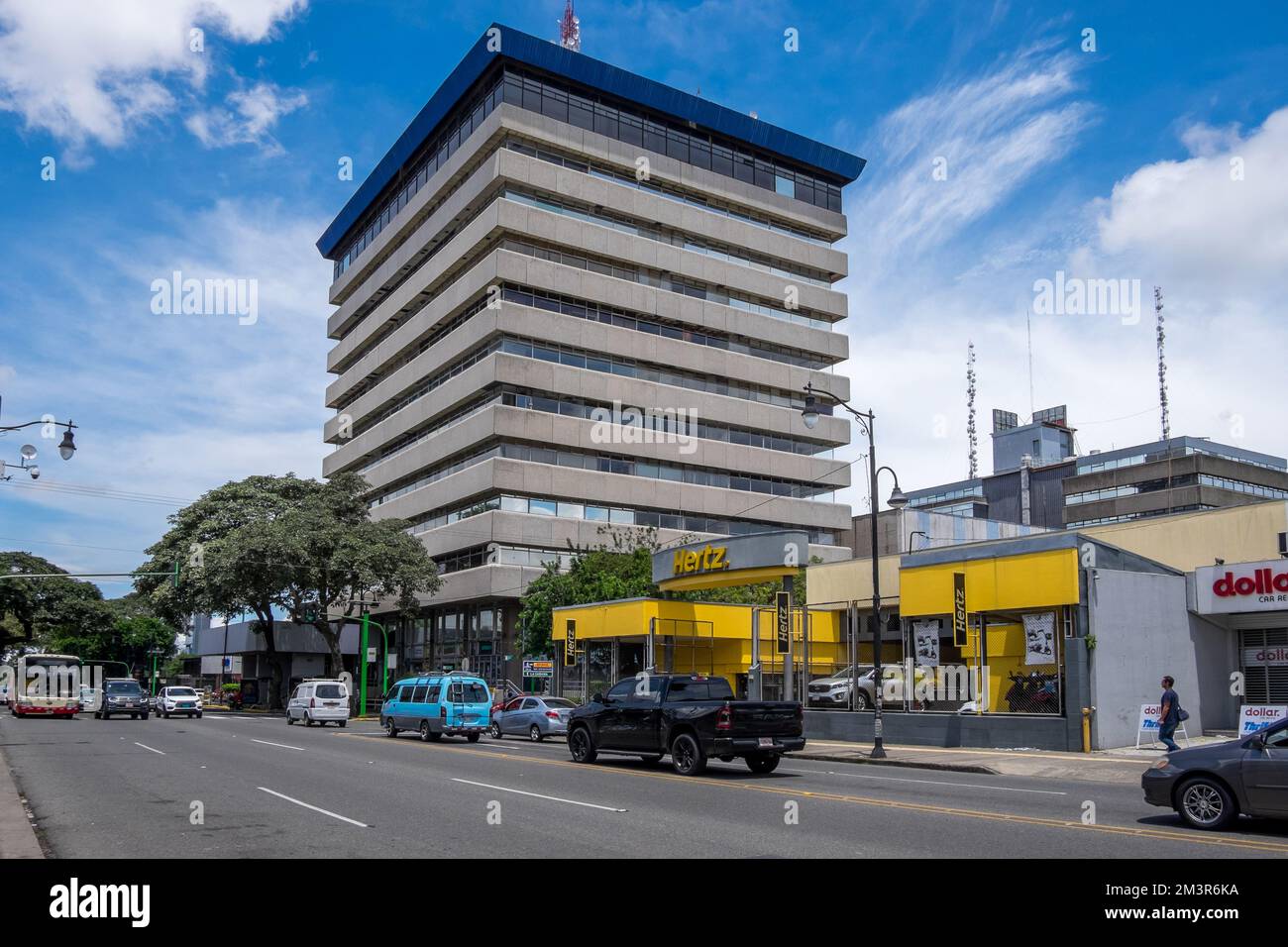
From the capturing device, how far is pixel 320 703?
41.9 metres

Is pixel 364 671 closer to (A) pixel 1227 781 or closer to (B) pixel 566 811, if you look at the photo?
(B) pixel 566 811

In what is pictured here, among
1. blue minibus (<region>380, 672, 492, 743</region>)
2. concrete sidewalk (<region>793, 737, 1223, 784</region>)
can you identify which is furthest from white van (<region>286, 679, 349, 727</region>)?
concrete sidewalk (<region>793, 737, 1223, 784</region>)

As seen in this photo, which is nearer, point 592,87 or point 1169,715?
point 1169,715

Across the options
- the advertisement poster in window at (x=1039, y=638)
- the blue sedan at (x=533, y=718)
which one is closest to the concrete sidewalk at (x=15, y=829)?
the blue sedan at (x=533, y=718)

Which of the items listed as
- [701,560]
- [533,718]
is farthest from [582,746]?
[701,560]

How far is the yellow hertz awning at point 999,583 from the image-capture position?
87.0ft

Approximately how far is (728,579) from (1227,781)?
23459 millimetres

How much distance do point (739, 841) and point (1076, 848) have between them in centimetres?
336

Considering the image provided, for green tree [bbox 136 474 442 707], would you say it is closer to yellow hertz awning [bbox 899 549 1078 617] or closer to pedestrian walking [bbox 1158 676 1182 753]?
yellow hertz awning [bbox 899 549 1078 617]

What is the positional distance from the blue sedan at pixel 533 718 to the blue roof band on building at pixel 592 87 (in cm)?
4544

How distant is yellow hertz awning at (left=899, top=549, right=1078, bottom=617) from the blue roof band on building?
48.0 meters
